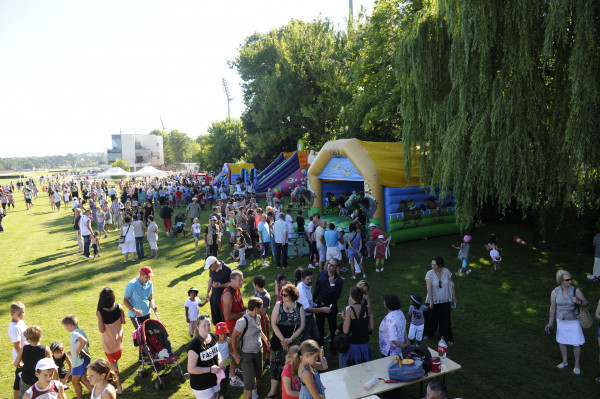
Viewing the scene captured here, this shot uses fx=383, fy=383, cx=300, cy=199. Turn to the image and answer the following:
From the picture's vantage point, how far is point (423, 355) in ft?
14.3

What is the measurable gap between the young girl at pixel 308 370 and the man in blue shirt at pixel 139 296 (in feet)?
10.6

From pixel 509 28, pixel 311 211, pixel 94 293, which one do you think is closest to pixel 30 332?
pixel 94 293

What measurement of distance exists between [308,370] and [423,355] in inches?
65.7

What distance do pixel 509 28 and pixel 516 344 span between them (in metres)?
5.93

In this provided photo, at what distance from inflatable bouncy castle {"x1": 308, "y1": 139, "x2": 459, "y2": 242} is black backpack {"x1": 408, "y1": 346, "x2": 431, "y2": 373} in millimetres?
7469

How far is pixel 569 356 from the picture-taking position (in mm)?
5754

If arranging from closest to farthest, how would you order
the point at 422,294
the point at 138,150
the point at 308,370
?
the point at 308,370
the point at 422,294
the point at 138,150

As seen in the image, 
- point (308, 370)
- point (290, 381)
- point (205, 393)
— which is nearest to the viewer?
point (308, 370)

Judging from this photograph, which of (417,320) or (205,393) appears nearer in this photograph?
(205,393)

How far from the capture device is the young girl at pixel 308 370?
336 centimetres

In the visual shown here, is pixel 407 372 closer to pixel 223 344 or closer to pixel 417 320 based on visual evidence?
pixel 417 320

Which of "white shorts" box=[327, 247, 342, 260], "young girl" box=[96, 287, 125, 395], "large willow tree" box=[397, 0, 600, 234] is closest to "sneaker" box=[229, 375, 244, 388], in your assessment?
"young girl" box=[96, 287, 125, 395]

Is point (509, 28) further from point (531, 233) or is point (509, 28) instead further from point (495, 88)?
point (531, 233)

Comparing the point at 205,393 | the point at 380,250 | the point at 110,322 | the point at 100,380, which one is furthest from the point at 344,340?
the point at 380,250
